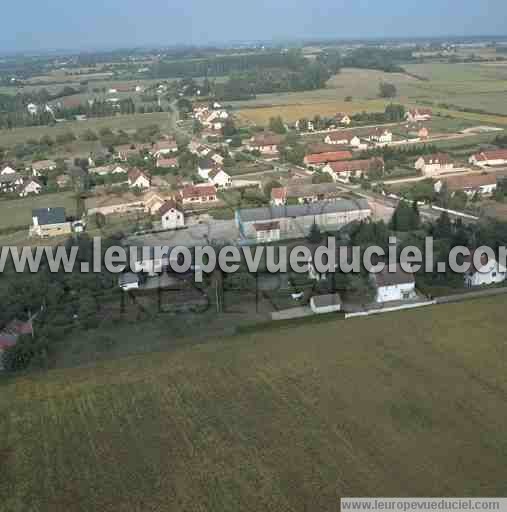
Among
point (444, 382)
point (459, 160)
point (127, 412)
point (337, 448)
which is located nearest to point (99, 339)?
point (127, 412)

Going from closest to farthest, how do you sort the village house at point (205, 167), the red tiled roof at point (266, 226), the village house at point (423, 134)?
1. the red tiled roof at point (266, 226)
2. the village house at point (205, 167)
3. the village house at point (423, 134)

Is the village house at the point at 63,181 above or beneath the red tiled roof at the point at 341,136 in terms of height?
beneath

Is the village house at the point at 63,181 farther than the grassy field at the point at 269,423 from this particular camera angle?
Yes

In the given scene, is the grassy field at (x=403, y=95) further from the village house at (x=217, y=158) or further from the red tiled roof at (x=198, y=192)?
the red tiled roof at (x=198, y=192)

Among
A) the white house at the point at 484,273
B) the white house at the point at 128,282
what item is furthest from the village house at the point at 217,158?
the white house at the point at 484,273

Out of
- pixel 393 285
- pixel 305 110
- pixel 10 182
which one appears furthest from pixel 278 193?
pixel 305 110

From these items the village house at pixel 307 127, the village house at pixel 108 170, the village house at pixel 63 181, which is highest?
the village house at pixel 307 127

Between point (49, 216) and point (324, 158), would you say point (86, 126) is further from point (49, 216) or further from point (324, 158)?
point (49, 216)
